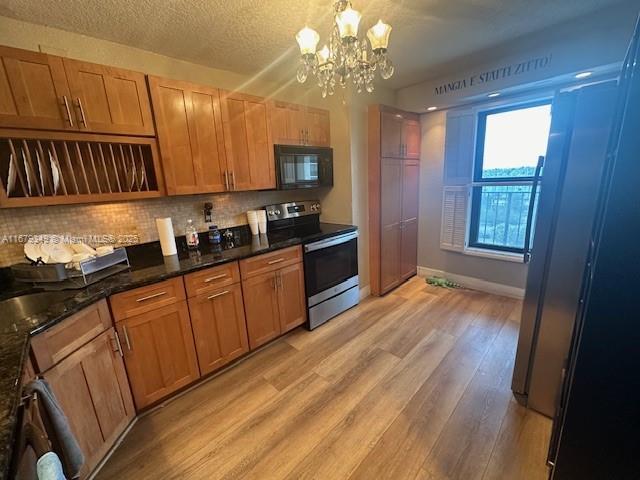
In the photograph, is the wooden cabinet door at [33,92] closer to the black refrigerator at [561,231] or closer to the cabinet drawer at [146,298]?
the cabinet drawer at [146,298]

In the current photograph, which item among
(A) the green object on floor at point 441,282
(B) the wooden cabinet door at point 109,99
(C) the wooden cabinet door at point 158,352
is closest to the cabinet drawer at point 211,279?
(C) the wooden cabinet door at point 158,352

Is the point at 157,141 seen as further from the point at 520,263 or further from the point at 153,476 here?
the point at 520,263

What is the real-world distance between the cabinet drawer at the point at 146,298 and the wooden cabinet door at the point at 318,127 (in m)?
1.92

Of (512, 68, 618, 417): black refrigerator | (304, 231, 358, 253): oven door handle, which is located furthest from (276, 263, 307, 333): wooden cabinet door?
(512, 68, 618, 417): black refrigerator

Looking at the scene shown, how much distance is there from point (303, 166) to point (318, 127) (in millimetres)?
490

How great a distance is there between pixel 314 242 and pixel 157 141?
1.47m

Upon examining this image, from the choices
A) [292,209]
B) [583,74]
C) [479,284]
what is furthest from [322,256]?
[583,74]

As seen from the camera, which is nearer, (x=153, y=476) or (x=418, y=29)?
(x=153, y=476)

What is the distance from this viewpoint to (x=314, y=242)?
8.27 ft

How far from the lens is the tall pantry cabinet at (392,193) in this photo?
9.76ft

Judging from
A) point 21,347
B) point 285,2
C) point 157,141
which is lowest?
point 21,347

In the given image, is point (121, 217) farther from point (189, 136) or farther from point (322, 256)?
point (322, 256)

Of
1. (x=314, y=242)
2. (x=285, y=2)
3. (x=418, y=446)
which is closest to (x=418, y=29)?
(x=285, y=2)

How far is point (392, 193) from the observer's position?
3.21 meters
